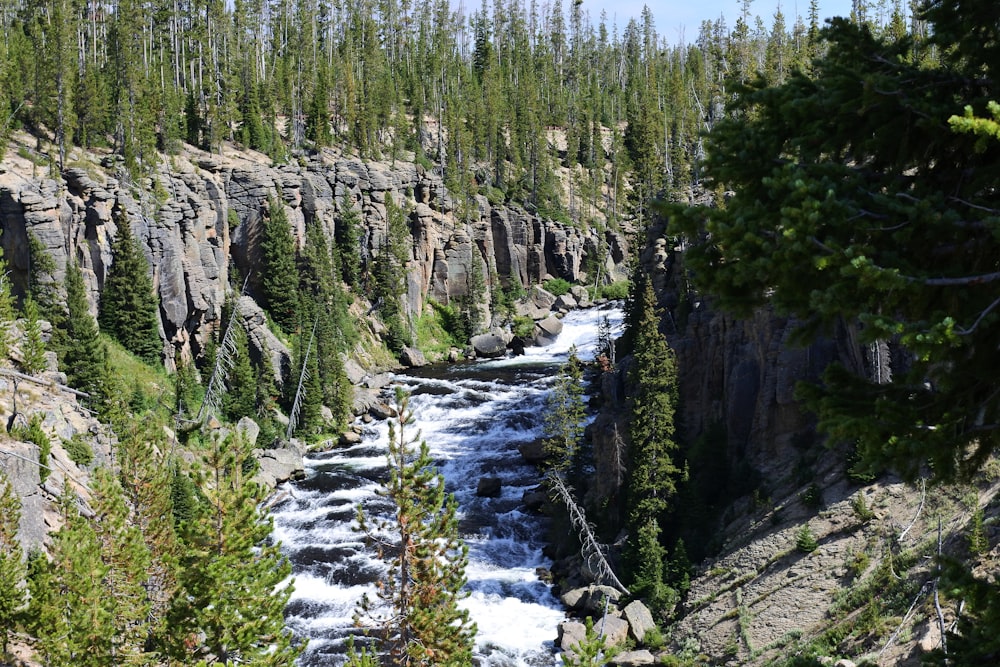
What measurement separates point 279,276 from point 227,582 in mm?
48331

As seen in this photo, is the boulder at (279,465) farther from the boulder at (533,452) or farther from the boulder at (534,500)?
the boulder at (534,500)

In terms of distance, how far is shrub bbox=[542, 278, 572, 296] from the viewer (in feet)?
310

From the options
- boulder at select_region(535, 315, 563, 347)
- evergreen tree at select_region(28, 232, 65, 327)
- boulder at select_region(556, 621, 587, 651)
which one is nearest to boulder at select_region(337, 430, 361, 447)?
evergreen tree at select_region(28, 232, 65, 327)

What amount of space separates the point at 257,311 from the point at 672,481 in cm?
3662

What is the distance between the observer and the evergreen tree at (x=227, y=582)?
19703 mm

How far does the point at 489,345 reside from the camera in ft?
251

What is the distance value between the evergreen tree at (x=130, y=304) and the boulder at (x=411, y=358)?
910 inches

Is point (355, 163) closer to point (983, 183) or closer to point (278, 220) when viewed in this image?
point (278, 220)

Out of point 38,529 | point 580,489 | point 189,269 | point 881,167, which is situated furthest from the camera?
point 189,269

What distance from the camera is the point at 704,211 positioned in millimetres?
8258

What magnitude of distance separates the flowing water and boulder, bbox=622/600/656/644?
9.51 feet

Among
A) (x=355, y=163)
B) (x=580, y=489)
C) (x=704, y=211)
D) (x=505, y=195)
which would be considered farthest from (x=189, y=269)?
(x=704, y=211)

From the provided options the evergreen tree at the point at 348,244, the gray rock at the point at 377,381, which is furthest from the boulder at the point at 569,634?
the evergreen tree at the point at 348,244

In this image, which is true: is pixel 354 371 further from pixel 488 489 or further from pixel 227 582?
pixel 227 582
